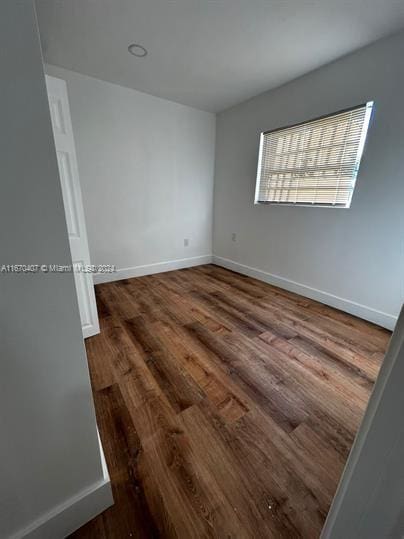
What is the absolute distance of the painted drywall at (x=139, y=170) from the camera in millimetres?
2541

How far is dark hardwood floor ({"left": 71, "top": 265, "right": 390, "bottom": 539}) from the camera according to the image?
0.83 m

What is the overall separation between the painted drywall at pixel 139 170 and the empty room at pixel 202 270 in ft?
0.08

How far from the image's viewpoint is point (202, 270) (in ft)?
12.1

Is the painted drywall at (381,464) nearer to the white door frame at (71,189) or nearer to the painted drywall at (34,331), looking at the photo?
the painted drywall at (34,331)

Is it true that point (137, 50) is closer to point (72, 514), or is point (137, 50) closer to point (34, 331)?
point (34, 331)

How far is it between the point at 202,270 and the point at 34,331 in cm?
317

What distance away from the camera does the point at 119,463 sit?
971 mm

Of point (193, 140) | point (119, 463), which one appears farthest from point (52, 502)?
point (193, 140)

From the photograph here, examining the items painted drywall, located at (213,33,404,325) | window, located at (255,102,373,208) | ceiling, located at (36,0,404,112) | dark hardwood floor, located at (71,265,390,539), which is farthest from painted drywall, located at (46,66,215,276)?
dark hardwood floor, located at (71,265,390,539)

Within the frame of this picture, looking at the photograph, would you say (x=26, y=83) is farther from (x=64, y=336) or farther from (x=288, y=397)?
(x=288, y=397)

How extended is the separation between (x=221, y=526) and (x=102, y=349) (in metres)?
1.28

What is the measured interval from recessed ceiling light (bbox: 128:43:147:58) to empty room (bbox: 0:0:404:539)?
0.03m

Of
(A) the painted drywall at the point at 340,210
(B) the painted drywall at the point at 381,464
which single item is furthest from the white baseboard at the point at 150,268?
(B) the painted drywall at the point at 381,464

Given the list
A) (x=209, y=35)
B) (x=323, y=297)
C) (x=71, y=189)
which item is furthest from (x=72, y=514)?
(x=209, y=35)
